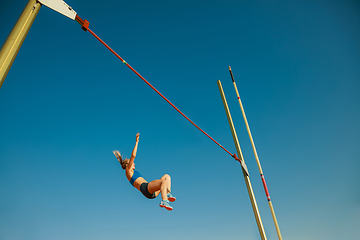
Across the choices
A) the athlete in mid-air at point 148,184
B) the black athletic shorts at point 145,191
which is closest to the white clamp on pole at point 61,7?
the athlete in mid-air at point 148,184

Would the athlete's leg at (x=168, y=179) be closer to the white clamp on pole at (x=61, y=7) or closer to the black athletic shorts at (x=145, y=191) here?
the black athletic shorts at (x=145, y=191)

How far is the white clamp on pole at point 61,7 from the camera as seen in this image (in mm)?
2801

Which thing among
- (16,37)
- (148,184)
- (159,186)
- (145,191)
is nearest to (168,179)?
(159,186)

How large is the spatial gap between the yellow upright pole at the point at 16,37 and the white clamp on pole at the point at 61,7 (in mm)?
114

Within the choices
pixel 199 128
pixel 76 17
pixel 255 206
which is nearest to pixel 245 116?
pixel 199 128

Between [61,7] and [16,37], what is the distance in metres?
0.91

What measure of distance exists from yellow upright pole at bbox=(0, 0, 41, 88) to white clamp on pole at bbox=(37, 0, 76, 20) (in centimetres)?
11

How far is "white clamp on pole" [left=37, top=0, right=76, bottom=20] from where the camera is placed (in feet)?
9.19

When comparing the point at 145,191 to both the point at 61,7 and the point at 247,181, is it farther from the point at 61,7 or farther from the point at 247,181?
the point at 61,7

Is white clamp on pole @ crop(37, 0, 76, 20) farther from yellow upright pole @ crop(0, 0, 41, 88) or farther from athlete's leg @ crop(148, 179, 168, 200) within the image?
athlete's leg @ crop(148, 179, 168, 200)

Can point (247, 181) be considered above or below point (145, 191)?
above

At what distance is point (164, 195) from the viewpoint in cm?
441

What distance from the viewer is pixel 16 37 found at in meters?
2.42

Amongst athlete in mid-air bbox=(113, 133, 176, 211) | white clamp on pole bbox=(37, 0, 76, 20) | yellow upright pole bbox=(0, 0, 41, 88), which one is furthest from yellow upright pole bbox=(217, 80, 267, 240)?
yellow upright pole bbox=(0, 0, 41, 88)
